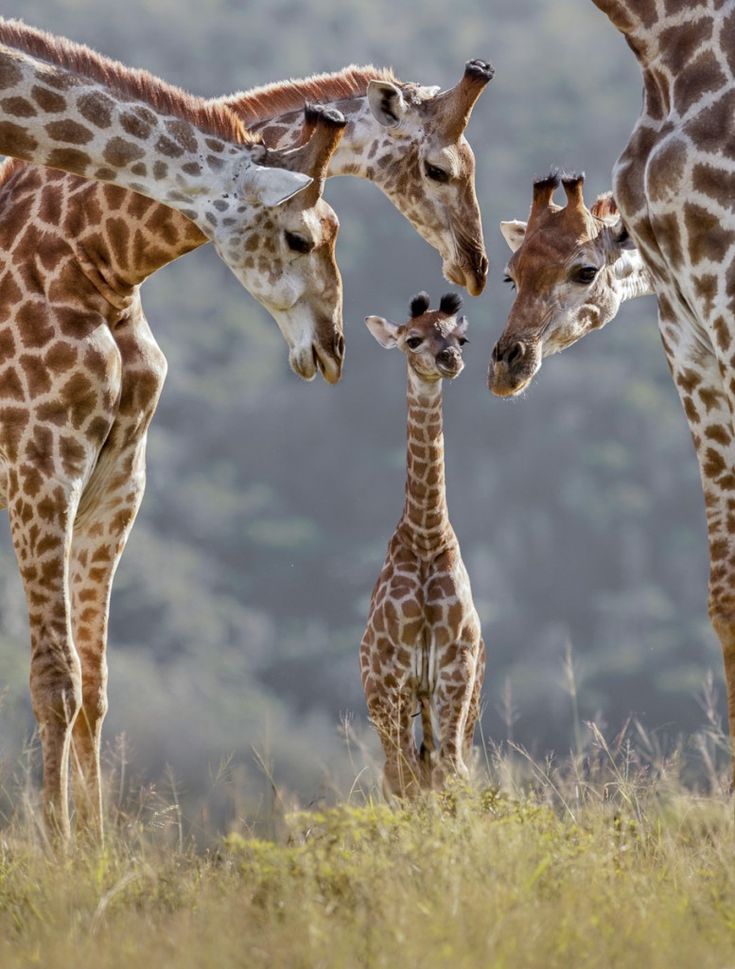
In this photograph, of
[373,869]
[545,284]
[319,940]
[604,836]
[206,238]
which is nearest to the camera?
[319,940]

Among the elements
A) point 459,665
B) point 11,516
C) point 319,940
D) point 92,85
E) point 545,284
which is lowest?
point 319,940

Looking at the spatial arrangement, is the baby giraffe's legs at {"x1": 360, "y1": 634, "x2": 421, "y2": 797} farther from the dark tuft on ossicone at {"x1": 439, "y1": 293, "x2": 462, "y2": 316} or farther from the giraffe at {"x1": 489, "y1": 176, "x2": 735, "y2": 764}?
the dark tuft on ossicone at {"x1": 439, "y1": 293, "x2": 462, "y2": 316}

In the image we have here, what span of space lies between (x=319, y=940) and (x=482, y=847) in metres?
0.84

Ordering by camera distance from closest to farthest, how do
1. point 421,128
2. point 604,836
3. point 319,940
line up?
point 319,940 < point 604,836 < point 421,128

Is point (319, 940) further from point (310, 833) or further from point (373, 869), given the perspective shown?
point (310, 833)

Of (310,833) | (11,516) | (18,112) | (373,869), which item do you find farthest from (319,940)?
(18,112)

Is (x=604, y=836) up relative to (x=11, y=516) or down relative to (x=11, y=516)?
down

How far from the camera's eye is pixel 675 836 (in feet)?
21.0

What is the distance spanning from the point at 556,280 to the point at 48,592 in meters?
3.63

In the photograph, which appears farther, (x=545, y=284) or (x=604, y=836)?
(x=545, y=284)

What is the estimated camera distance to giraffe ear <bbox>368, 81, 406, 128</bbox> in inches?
388

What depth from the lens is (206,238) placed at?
8.26m

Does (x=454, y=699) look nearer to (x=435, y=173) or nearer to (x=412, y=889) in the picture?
(x=435, y=173)

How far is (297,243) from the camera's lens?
7.62 meters
